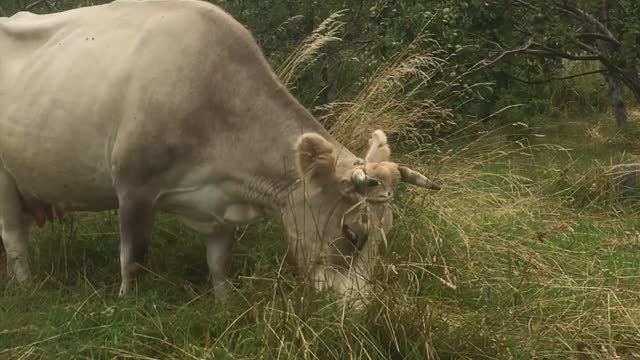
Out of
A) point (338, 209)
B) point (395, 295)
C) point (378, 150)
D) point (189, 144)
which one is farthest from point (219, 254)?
point (395, 295)

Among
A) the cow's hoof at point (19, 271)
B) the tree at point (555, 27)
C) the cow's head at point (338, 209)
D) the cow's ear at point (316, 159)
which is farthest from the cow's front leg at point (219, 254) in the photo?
the tree at point (555, 27)

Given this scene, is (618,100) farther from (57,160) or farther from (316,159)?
(57,160)

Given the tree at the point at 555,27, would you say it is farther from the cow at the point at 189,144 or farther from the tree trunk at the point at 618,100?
the cow at the point at 189,144

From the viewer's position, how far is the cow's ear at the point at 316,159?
3.98m

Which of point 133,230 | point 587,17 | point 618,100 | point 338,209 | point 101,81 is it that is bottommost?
point 618,100

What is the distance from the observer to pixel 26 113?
4.73 metres

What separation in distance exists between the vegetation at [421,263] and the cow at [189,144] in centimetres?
24

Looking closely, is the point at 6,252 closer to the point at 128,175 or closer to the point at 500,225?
the point at 128,175

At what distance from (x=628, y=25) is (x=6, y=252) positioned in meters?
5.89

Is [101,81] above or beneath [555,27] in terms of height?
above

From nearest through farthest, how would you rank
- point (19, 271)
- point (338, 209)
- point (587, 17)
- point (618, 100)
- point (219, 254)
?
point (338, 209)
point (219, 254)
point (19, 271)
point (587, 17)
point (618, 100)

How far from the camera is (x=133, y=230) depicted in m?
4.42

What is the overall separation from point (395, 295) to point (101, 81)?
6.39 feet

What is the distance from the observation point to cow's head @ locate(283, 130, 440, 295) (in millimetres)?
3816
